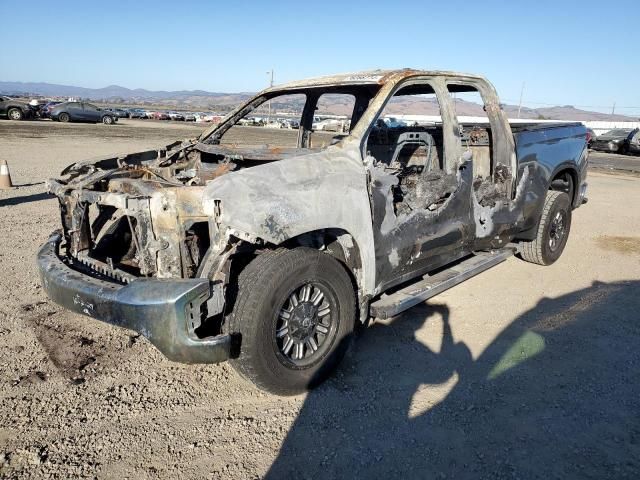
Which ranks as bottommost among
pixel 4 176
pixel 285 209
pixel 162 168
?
pixel 4 176

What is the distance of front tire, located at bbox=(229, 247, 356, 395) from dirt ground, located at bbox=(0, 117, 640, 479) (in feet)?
0.69

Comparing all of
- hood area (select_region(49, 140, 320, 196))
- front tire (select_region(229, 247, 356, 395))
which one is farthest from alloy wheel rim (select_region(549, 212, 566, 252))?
front tire (select_region(229, 247, 356, 395))

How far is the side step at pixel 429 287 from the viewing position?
3.43m

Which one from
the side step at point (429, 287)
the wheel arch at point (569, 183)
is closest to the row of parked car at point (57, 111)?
the wheel arch at point (569, 183)

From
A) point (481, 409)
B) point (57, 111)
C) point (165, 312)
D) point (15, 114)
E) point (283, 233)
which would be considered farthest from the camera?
point (57, 111)

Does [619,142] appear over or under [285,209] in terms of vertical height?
under

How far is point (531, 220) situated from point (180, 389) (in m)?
3.83

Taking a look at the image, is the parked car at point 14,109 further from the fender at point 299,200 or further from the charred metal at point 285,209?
the fender at point 299,200

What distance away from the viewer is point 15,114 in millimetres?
29719

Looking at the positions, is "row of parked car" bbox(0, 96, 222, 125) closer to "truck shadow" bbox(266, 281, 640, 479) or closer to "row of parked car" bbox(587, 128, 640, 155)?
"row of parked car" bbox(587, 128, 640, 155)

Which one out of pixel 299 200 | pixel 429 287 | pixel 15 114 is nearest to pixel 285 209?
pixel 299 200

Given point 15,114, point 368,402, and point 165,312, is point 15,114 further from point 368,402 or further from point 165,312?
point 368,402

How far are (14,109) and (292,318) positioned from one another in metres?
33.4

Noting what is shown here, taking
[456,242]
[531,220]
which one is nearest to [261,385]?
[456,242]
